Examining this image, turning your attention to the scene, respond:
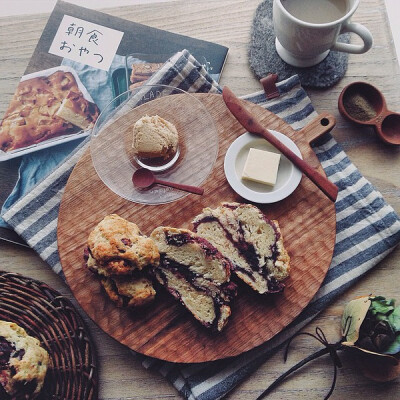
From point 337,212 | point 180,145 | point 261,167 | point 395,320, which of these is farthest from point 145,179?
point 395,320

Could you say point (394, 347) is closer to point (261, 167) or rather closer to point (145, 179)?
point (261, 167)

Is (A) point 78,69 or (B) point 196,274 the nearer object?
(B) point 196,274

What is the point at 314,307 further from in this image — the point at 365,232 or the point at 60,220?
the point at 60,220

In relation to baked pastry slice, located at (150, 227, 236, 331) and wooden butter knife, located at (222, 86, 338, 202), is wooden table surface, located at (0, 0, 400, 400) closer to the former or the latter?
wooden butter knife, located at (222, 86, 338, 202)

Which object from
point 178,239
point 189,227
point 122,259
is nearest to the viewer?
point 122,259

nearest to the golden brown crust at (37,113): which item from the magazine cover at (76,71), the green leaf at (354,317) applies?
the magazine cover at (76,71)
